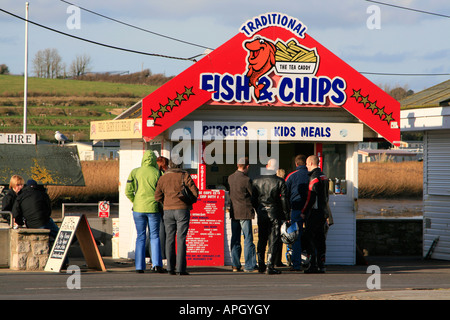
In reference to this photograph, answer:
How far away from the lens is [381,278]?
1209cm

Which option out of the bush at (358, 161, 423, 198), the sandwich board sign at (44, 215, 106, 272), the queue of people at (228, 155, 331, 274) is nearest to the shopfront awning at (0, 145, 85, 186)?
the sandwich board sign at (44, 215, 106, 272)

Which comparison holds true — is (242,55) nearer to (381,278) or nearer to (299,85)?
(299,85)

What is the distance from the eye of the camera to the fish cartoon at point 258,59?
1409cm

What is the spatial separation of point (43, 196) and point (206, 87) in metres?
3.47

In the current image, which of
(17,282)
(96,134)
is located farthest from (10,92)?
(17,282)

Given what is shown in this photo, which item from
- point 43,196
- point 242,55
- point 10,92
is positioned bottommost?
point 43,196

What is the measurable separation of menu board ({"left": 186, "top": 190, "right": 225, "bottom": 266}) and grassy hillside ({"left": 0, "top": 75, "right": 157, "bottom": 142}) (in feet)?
188

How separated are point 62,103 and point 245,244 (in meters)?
78.3

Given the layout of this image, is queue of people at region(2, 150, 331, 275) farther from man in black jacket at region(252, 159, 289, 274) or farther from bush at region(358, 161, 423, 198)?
bush at region(358, 161, 423, 198)

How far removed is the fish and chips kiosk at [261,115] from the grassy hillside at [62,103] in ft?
187

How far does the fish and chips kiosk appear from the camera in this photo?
13.9 metres

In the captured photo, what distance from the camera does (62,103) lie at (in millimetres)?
88375

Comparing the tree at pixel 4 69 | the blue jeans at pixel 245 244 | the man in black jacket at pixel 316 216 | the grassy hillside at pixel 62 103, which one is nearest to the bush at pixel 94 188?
the grassy hillside at pixel 62 103
